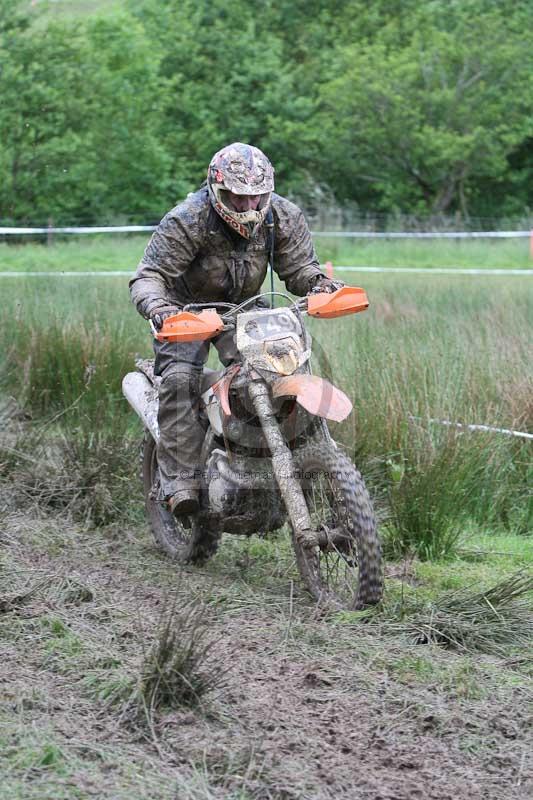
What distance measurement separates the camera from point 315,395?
5.15 m

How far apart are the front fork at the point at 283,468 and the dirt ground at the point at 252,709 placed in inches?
13.1

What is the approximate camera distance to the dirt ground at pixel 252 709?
3.51 meters

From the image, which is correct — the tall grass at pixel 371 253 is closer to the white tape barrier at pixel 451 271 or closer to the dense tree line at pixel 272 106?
the white tape barrier at pixel 451 271

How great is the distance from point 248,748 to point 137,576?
91.0 inches

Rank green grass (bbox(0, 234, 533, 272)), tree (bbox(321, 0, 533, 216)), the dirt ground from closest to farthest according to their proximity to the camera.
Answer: the dirt ground
green grass (bbox(0, 234, 533, 272))
tree (bbox(321, 0, 533, 216))

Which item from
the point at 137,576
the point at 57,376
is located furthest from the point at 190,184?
the point at 137,576

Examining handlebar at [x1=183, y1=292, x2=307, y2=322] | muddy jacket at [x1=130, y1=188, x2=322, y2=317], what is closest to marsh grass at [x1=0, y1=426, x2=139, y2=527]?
muddy jacket at [x1=130, y1=188, x2=322, y2=317]

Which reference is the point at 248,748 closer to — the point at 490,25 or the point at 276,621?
the point at 276,621

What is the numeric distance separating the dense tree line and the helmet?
2089 centimetres

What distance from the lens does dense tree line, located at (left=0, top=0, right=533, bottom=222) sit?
27.1m

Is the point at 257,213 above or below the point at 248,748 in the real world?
above

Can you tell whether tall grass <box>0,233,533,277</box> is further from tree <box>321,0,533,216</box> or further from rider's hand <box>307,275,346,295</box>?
rider's hand <box>307,275,346,295</box>

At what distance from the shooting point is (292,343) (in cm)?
537

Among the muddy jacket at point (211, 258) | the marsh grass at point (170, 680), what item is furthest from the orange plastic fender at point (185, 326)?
the marsh grass at point (170, 680)
